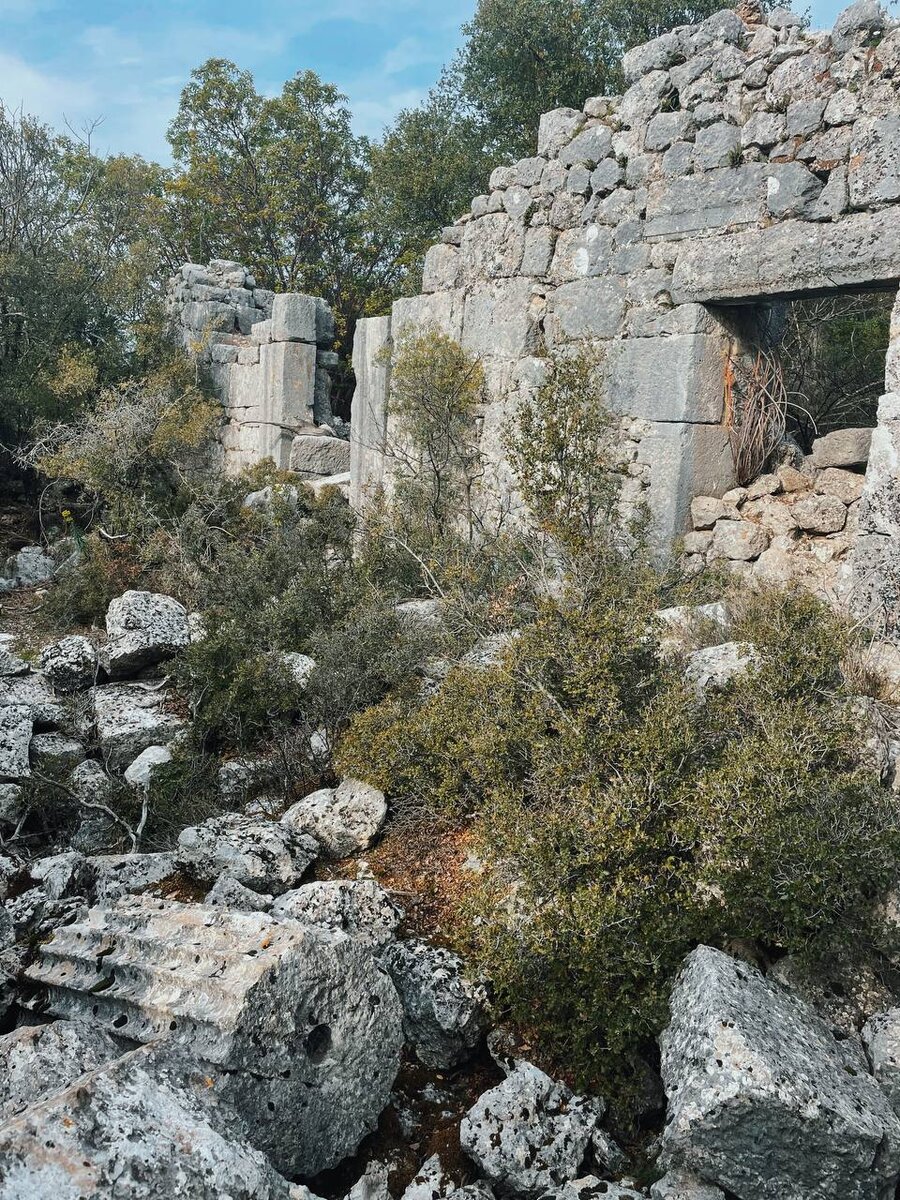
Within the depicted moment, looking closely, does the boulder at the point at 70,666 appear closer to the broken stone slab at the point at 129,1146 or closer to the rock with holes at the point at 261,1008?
the rock with holes at the point at 261,1008

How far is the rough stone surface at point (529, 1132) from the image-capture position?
9.61 feet

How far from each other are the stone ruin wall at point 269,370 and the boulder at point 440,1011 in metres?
8.75

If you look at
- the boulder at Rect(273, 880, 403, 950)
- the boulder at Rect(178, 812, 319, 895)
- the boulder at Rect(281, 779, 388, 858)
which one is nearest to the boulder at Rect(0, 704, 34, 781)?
the boulder at Rect(178, 812, 319, 895)

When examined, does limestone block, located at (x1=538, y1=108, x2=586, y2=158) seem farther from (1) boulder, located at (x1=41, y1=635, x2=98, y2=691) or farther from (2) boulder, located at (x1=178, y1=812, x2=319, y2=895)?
(2) boulder, located at (x1=178, y1=812, x2=319, y2=895)

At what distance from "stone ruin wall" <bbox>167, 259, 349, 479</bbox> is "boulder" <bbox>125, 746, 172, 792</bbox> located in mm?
6631

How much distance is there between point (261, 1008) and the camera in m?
2.86

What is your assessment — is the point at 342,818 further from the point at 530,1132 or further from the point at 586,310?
the point at 586,310

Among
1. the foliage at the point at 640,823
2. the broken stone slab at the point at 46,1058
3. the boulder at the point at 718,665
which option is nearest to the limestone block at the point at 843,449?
the boulder at the point at 718,665

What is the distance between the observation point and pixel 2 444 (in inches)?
Answer: 435

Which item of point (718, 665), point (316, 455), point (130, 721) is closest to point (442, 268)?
point (316, 455)

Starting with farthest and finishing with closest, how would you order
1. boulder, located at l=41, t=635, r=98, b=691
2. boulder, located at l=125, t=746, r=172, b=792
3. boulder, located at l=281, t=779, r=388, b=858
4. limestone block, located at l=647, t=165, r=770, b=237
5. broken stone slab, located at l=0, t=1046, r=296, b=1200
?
1. boulder, located at l=41, t=635, r=98, b=691
2. limestone block, located at l=647, t=165, r=770, b=237
3. boulder, located at l=125, t=746, r=172, b=792
4. boulder, located at l=281, t=779, r=388, b=858
5. broken stone slab, located at l=0, t=1046, r=296, b=1200

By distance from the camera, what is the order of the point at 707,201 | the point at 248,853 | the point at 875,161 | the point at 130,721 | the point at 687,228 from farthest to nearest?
the point at 687,228, the point at 707,201, the point at 130,721, the point at 875,161, the point at 248,853

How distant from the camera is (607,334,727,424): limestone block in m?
6.74

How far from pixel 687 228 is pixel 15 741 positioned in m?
5.41
